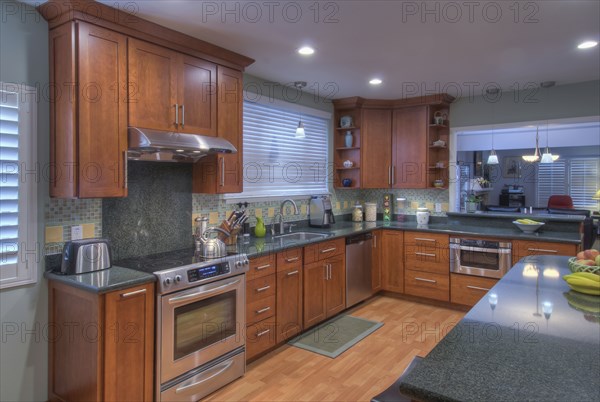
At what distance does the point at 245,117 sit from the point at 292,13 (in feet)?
5.15

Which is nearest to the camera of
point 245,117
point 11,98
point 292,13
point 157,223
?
point 11,98

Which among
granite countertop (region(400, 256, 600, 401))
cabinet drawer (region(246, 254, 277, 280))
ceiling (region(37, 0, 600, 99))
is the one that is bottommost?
cabinet drawer (region(246, 254, 277, 280))

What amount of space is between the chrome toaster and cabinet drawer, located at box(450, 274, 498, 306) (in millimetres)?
3560

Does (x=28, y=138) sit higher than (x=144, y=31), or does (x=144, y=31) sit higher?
(x=144, y=31)

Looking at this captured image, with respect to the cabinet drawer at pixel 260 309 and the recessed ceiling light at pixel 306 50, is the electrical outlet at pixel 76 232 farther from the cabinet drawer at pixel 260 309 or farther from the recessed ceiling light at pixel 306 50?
the recessed ceiling light at pixel 306 50

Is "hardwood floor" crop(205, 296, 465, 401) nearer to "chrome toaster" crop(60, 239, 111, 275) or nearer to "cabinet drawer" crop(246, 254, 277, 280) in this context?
"cabinet drawer" crop(246, 254, 277, 280)

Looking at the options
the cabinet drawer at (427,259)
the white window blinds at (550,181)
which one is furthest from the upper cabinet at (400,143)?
the white window blinds at (550,181)

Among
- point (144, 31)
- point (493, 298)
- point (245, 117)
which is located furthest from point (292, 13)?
point (493, 298)

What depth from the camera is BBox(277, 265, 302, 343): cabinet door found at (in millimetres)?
3371

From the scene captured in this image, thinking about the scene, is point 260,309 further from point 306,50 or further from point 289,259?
point 306,50

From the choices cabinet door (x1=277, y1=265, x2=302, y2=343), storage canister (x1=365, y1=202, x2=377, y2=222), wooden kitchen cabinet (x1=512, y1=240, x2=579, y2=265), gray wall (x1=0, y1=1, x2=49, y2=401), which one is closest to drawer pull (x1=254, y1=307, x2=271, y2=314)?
cabinet door (x1=277, y1=265, x2=302, y2=343)

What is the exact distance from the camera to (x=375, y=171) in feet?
17.0

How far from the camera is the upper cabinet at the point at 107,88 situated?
232cm

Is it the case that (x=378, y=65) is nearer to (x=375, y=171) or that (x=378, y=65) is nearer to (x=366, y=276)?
(x=375, y=171)
